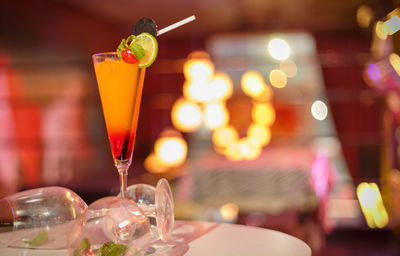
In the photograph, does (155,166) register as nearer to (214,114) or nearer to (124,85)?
(214,114)

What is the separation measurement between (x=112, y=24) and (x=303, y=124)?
335 centimetres

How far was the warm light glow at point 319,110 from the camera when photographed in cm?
787

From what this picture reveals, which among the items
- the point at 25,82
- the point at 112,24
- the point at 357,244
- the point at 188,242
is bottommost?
the point at 357,244

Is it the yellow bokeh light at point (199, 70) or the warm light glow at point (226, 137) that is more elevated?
the yellow bokeh light at point (199, 70)

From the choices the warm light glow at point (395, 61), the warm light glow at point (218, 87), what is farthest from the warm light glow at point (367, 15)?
the warm light glow at point (395, 61)

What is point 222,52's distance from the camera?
30.9 feet

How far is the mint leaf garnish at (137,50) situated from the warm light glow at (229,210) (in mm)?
3755

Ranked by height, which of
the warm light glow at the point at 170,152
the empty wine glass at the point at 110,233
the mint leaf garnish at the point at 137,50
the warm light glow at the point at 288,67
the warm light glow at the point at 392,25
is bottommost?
the warm light glow at the point at 170,152

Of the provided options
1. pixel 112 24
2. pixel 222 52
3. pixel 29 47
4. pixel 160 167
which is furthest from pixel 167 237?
pixel 222 52

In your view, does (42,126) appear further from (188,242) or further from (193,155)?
(188,242)

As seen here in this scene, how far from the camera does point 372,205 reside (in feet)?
18.3

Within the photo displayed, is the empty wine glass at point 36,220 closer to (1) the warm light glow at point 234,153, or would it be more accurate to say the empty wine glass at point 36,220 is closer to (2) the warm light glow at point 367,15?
(2) the warm light glow at point 367,15

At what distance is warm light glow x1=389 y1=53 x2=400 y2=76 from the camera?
10.0ft

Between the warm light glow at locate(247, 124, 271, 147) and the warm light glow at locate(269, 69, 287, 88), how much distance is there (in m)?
0.63
